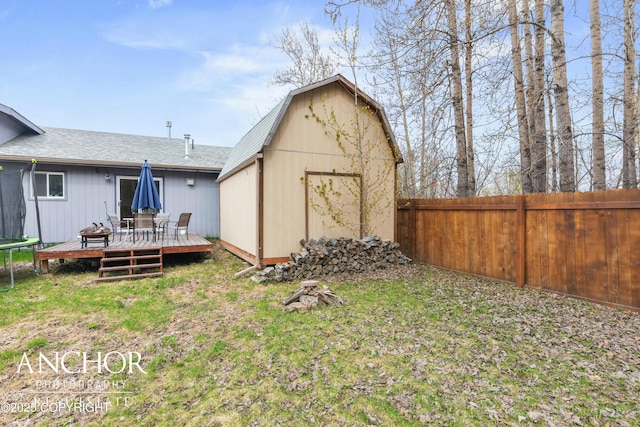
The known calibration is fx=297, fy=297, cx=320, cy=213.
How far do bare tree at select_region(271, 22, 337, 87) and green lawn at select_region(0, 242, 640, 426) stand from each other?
12.4m

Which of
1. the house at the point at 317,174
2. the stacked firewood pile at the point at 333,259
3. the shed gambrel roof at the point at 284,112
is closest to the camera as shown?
the stacked firewood pile at the point at 333,259

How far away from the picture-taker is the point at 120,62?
38.6ft

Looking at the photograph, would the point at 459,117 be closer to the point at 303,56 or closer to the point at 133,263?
the point at 133,263

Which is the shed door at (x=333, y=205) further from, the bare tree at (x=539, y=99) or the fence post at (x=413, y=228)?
the bare tree at (x=539, y=99)

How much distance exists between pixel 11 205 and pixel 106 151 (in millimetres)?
5277

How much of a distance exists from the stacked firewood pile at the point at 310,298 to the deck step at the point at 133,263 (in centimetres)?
346

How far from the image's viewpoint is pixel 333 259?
6230 mm

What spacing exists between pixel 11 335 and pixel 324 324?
141 inches

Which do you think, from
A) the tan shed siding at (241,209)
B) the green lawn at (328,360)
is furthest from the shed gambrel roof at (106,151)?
the green lawn at (328,360)

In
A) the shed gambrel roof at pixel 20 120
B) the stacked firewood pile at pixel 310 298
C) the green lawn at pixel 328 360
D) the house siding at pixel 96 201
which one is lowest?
the green lawn at pixel 328 360

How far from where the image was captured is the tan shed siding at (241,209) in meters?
6.51

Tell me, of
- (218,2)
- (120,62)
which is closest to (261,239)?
(218,2)

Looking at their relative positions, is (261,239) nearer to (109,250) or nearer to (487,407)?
(109,250)

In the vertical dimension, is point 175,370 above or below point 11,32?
below
